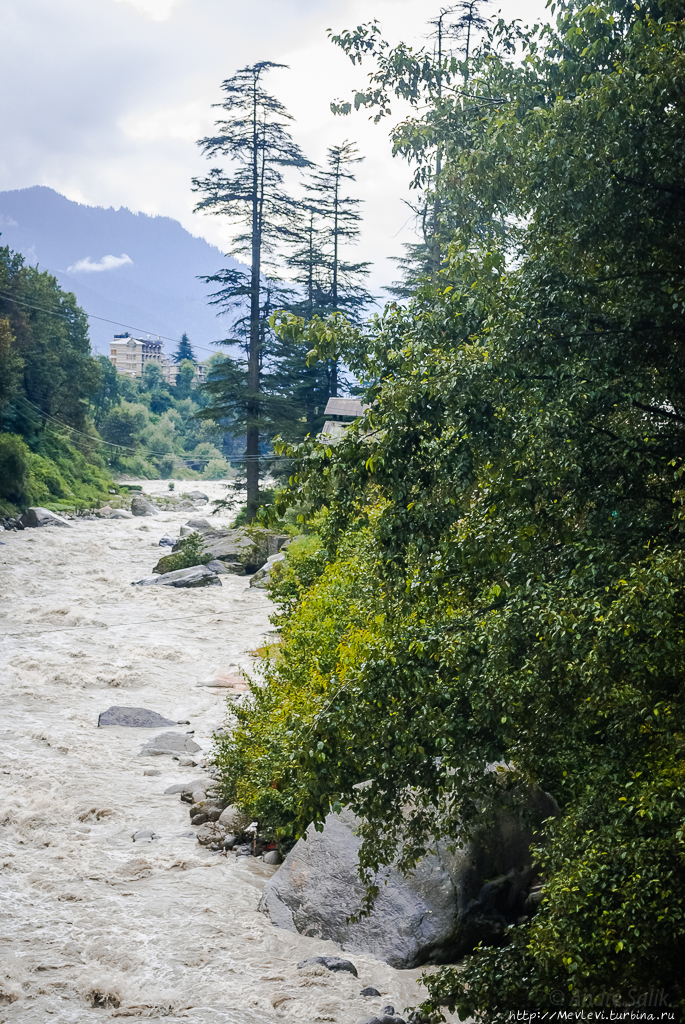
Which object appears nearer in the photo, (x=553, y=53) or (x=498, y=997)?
(x=498, y=997)

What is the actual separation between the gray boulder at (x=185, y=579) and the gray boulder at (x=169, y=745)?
14.3 m

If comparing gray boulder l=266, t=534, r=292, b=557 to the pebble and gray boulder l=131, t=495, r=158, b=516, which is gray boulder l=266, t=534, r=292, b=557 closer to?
gray boulder l=131, t=495, r=158, b=516

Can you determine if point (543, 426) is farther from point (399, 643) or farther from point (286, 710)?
point (286, 710)

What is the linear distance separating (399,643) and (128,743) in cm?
942

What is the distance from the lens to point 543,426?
5.93 metres

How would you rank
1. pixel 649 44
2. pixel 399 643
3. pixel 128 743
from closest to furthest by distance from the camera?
pixel 649 44 < pixel 399 643 < pixel 128 743

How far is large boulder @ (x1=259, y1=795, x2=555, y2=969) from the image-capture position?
7164 millimetres

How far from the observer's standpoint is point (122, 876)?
9.20m

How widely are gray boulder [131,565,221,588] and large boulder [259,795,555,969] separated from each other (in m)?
20.4

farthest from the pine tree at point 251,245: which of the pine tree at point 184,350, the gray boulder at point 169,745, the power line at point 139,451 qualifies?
the pine tree at point 184,350

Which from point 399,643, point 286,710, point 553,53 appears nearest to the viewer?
point 399,643

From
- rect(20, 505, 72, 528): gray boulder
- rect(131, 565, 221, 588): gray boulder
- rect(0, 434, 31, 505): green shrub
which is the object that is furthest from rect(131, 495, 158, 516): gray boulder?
rect(131, 565, 221, 588): gray boulder

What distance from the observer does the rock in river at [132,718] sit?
14680mm

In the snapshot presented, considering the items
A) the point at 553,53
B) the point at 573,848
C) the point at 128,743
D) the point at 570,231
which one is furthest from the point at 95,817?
the point at 553,53
